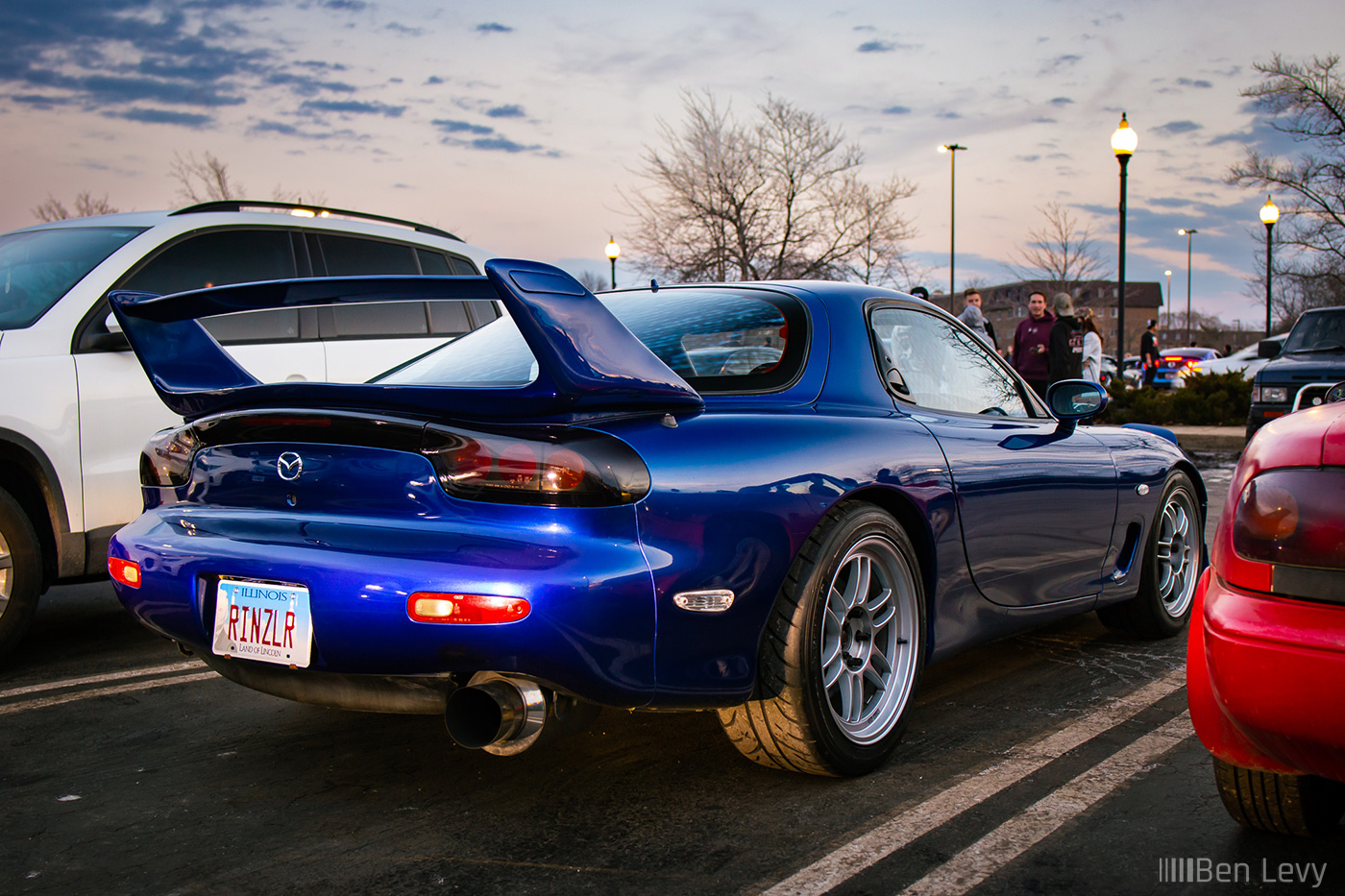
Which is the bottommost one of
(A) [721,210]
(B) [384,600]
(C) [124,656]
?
(C) [124,656]

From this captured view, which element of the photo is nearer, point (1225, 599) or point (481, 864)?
point (1225, 599)

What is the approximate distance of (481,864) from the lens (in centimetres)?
261

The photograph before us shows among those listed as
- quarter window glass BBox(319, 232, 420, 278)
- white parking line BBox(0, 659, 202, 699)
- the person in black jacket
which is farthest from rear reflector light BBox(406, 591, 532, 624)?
the person in black jacket

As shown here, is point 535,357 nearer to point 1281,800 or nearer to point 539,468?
point 539,468

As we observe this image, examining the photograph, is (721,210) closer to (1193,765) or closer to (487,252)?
(487,252)

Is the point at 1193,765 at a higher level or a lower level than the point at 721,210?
lower

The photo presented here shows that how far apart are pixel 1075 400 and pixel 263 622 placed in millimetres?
3134

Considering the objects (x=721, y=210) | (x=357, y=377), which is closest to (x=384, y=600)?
(x=357, y=377)

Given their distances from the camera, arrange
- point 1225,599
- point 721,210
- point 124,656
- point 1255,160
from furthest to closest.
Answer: point 721,210, point 1255,160, point 124,656, point 1225,599

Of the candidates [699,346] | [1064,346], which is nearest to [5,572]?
[699,346]

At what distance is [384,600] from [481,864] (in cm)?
66

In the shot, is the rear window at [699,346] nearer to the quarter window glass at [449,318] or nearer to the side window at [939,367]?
the side window at [939,367]

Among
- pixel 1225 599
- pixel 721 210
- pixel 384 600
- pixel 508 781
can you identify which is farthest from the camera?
pixel 721 210

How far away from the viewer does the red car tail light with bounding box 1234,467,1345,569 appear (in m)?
2.22
